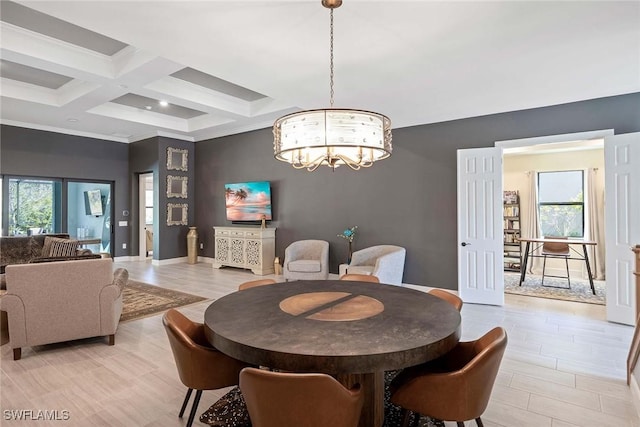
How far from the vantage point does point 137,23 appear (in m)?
2.65

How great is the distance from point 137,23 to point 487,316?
476 cm

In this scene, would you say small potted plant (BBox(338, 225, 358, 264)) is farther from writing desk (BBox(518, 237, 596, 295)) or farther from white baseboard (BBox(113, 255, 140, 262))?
white baseboard (BBox(113, 255, 140, 262))

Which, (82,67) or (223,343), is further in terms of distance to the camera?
(82,67)

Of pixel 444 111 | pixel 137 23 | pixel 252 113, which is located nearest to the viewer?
pixel 137 23

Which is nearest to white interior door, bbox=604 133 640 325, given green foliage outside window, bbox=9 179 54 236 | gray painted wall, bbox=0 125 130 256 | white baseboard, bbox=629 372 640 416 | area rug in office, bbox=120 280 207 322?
white baseboard, bbox=629 372 640 416

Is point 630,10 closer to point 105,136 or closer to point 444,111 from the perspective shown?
point 444,111

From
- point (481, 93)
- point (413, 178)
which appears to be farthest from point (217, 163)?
point (481, 93)

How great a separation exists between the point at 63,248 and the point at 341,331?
5.45 m

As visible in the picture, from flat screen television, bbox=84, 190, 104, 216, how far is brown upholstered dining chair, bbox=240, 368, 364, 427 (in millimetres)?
8411

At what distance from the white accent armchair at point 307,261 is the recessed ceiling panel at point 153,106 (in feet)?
11.8

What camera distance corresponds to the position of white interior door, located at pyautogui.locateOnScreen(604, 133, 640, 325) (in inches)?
152

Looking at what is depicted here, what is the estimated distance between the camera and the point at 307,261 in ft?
18.8

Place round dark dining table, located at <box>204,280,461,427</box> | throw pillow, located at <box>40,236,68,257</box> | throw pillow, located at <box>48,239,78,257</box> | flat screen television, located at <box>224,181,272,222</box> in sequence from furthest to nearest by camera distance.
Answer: flat screen television, located at <box>224,181,272,222</box>, throw pillow, located at <box>40,236,68,257</box>, throw pillow, located at <box>48,239,78,257</box>, round dark dining table, located at <box>204,280,461,427</box>

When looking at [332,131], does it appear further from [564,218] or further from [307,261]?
[564,218]
